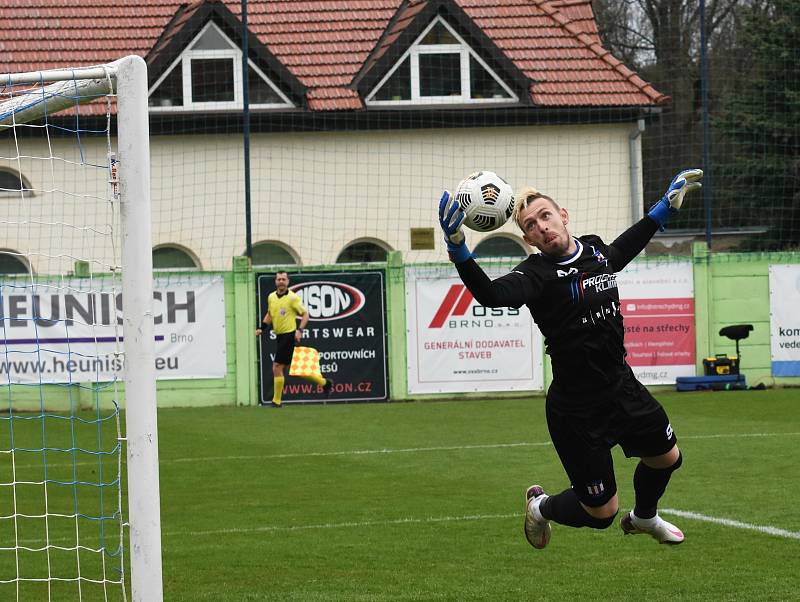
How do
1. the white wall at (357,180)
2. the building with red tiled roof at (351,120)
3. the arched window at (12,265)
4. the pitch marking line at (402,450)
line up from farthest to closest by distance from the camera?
the building with red tiled roof at (351,120) → the white wall at (357,180) → the arched window at (12,265) → the pitch marking line at (402,450)

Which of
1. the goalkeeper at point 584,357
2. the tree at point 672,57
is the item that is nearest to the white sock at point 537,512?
the goalkeeper at point 584,357

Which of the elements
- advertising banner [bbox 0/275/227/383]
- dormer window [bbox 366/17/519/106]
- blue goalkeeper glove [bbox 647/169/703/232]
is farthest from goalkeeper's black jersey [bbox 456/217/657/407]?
dormer window [bbox 366/17/519/106]

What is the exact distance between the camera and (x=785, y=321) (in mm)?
20375

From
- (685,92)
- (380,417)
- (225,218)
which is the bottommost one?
(380,417)

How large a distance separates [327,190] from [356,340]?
21.6ft

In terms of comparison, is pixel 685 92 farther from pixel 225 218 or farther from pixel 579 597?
pixel 579 597

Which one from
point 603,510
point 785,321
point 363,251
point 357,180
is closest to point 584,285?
point 603,510

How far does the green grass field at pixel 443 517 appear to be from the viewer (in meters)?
6.98

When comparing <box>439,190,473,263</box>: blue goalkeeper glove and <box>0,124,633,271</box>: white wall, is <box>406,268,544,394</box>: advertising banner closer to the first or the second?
<box>0,124,633,271</box>: white wall

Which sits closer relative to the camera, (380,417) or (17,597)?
(17,597)

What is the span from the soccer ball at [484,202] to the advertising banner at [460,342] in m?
13.4

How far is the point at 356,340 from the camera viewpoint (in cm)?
1978

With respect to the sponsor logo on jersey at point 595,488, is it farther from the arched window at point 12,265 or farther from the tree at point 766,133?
the tree at point 766,133

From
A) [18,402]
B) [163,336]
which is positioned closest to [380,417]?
A: [163,336]
